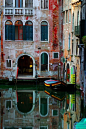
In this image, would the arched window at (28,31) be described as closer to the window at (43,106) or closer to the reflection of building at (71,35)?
the reflection of building at (71,35)

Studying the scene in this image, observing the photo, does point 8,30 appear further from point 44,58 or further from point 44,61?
point 44,61

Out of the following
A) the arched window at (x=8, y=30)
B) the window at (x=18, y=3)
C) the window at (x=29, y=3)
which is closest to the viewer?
the arched window at (x=8, y=30)

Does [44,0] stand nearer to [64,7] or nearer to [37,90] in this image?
[64,7]

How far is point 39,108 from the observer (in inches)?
810

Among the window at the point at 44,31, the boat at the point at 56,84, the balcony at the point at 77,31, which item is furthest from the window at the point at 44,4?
the boat at the point at 56,84

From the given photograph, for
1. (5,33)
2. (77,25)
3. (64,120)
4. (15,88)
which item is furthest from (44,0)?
(64,120)

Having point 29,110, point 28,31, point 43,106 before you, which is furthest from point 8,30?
point 29,110

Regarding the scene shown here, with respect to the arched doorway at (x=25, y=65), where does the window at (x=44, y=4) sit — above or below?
above

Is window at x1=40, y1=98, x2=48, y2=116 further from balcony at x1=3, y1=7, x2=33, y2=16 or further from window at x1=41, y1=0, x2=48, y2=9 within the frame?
window at x1=41, y1=0, x2=48, y2=9

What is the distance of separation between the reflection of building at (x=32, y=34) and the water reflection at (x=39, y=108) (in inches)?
222

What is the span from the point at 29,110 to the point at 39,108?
83 cm

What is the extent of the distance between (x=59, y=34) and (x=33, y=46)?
2577mm

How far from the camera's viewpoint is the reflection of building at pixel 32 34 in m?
33.3

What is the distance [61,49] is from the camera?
109ft
